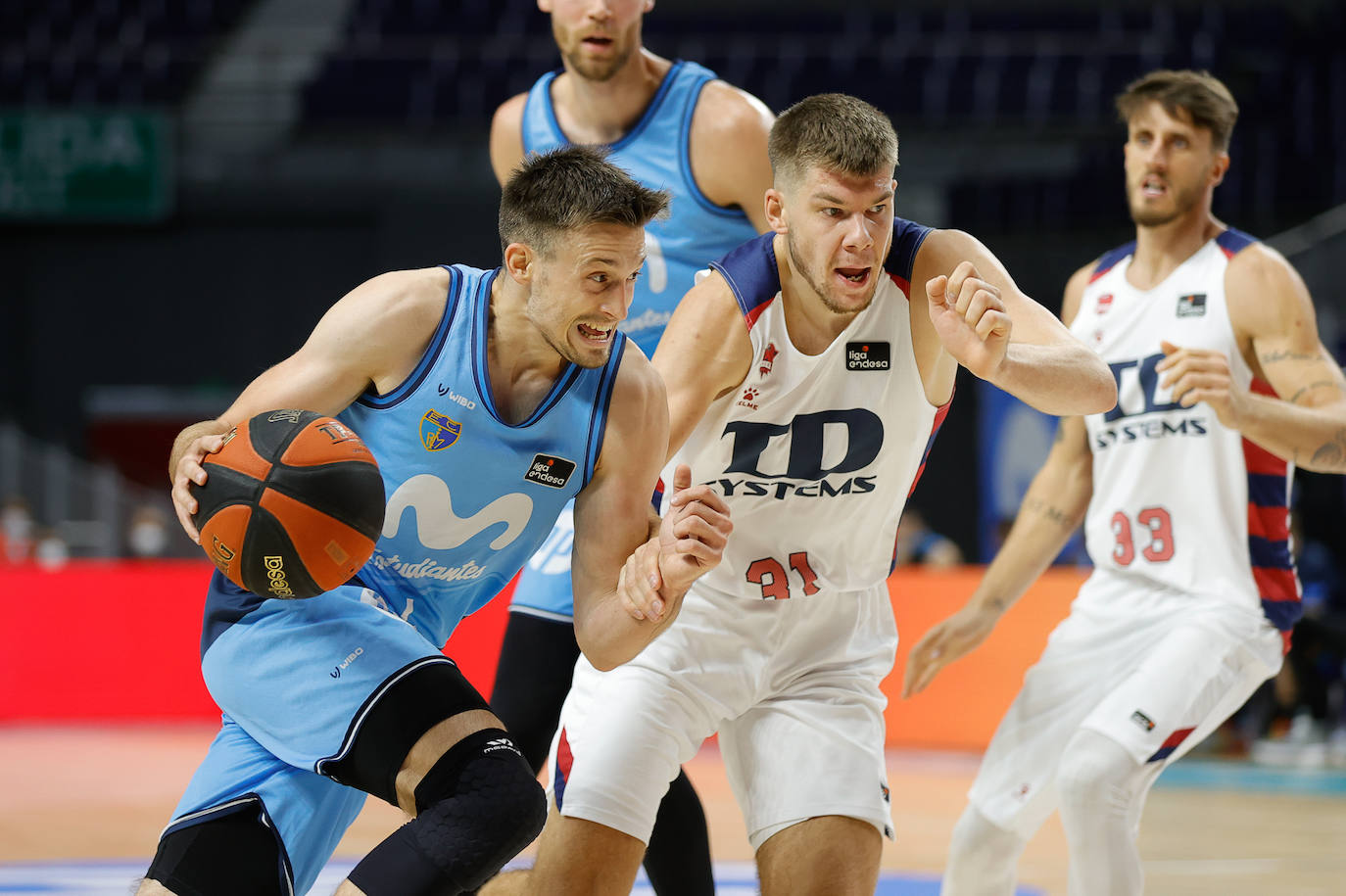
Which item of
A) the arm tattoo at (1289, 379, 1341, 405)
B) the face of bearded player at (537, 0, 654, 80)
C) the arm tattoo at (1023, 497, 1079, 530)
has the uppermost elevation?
the face of bearded player at (537, 0, 654, 80)

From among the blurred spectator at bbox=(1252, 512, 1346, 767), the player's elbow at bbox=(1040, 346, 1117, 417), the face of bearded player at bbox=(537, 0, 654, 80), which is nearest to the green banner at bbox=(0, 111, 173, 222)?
the blurred spectator at bbox=(1252, 512, 1346, 767)

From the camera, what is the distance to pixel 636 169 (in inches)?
178

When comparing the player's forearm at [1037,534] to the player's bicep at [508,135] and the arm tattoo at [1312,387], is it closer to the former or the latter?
the arm tattoo at [1312,387]

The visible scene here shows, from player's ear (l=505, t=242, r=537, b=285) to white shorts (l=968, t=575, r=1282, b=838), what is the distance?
1974 mm

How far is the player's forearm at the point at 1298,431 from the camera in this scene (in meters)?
3.99

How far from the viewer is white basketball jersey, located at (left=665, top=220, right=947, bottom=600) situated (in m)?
3.60

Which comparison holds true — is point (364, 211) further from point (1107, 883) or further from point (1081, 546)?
point (1107, 883)

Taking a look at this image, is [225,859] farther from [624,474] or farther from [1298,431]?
[1298,431]

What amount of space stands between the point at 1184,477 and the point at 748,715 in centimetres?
164

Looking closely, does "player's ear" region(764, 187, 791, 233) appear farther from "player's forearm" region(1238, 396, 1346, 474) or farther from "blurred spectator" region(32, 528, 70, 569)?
"blurred spectator" region(32, 528, 70, 569)

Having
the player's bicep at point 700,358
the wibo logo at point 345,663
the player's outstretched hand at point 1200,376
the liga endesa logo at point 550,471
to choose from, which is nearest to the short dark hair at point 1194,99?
the player's outstretched hand at point 1200,376

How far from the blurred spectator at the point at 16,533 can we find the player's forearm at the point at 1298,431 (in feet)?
38.9

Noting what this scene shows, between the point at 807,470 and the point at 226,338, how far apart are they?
16368 millimetres

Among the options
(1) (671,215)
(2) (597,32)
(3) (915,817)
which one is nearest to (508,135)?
(2) (597,32)
